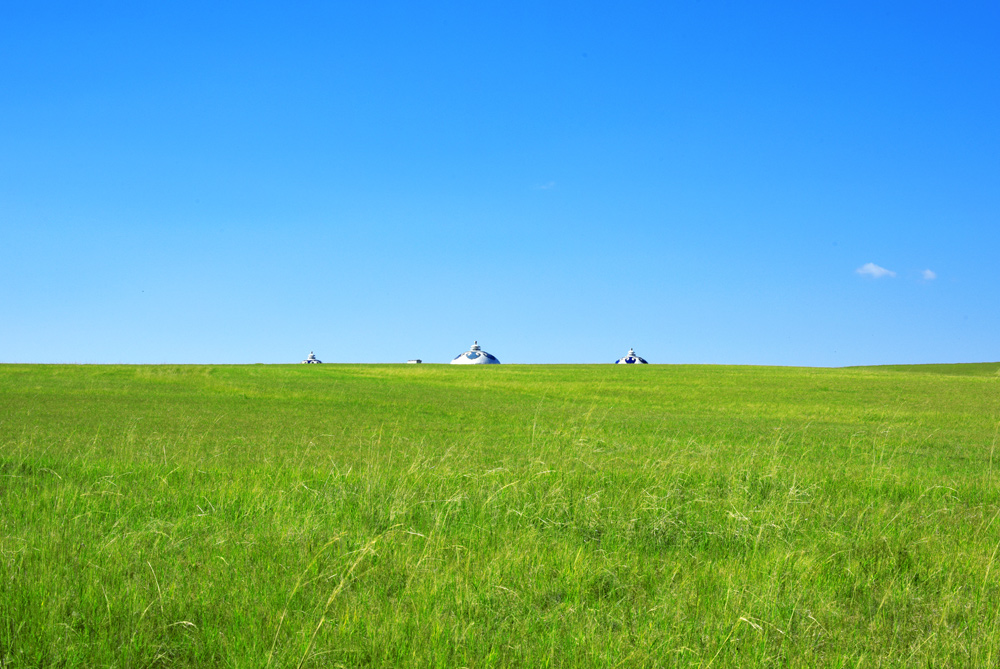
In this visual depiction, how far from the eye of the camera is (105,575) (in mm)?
4527

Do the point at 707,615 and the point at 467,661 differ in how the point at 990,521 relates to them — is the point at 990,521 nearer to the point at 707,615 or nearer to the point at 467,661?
the point at 707,615

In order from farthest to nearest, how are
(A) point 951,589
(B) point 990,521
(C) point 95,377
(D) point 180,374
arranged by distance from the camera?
1. (D) point 180,374
2. (C) point 95,377
3. (B) point 990,521
4. (A) point 951,589

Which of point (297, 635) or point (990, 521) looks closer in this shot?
point (297, 635)

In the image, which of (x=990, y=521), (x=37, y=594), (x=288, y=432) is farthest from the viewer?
(x=288, y=432)

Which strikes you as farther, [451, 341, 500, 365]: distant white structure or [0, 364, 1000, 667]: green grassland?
[451, 341, 500, 365]: distant white structure

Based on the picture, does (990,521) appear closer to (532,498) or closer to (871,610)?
(871,610)

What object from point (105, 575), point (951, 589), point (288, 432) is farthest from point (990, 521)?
point (288, 432)

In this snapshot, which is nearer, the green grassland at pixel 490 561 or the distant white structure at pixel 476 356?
the green grassland at pixel 490 561

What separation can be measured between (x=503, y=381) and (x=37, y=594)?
1354 inches

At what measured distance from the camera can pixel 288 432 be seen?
14219mm

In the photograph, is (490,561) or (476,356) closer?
(490,561)

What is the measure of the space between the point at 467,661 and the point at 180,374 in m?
38.6

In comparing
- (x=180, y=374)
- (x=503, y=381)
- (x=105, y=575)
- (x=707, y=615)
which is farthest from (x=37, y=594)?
(x=180, y=374)

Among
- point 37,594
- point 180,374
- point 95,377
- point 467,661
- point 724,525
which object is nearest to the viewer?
point 467,661
